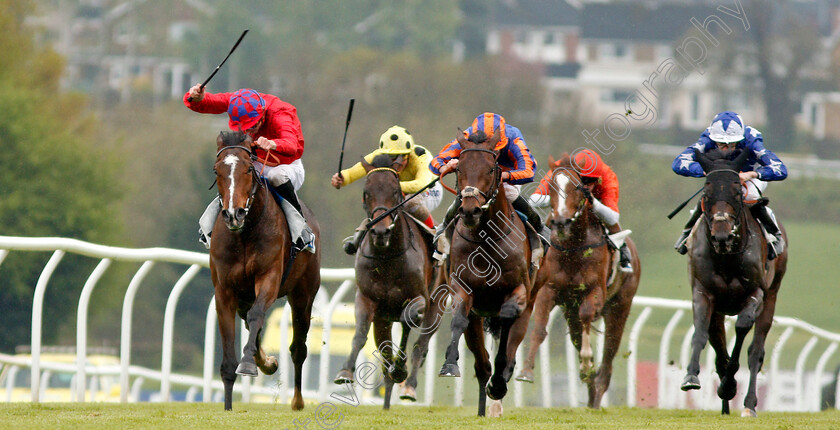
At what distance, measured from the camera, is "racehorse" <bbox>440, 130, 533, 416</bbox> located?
6930mm

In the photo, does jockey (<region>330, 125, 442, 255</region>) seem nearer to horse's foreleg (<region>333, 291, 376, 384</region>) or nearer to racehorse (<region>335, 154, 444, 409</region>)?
racehorse (<region>335, 154, 444, 409</region>)

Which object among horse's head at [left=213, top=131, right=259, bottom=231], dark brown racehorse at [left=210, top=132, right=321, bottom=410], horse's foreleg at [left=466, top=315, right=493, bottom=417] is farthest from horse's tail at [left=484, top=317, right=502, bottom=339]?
horse's head at [left=213, top=131, right=259, bottom=231]

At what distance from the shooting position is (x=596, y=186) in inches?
369

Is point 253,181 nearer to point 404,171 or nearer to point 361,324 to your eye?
point 361,324

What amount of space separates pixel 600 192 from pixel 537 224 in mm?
1644

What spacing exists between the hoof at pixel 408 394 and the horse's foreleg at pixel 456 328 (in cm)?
116

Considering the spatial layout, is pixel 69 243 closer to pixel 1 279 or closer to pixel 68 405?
pixel 68 405

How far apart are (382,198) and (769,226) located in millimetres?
2728

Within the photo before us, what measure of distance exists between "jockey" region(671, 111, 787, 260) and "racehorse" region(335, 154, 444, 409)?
74.4 inches

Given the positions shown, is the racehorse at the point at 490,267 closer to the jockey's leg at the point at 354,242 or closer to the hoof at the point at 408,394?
the hoof at the point at 408,394

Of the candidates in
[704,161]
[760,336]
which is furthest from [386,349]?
[760,336]

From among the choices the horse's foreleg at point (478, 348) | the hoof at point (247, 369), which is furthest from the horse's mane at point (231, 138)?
the horse's foreleg at point (478, 348)

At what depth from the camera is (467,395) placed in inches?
778

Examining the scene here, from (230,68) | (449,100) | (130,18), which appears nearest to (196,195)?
(449,100)
